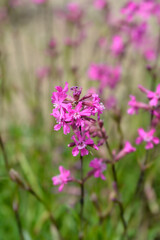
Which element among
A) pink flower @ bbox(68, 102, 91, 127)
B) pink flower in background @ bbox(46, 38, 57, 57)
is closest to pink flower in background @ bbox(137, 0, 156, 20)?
pink flower in background @ bbox(46, 38, 57, 57)

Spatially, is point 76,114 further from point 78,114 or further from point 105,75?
point 105,75

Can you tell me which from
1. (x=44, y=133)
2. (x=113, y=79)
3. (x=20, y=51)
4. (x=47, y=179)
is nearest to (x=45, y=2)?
(x=113, y=79)

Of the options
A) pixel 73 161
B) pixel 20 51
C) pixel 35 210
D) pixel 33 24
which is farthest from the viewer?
pixel 33 24

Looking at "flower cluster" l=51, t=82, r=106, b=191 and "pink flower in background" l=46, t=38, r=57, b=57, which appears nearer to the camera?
"flower cluster" l=51, t=82, r=106, b=191

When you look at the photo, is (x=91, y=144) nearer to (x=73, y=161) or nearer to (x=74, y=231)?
(x=74, y=231)

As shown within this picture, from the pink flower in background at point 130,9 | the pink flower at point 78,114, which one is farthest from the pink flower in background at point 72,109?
the pink flower in background at point 130,9

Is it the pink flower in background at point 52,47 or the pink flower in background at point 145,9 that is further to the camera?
the pink flower in background at point 52,47

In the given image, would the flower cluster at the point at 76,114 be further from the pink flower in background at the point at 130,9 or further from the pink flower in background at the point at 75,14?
the pink flower in background at the point at 75,14

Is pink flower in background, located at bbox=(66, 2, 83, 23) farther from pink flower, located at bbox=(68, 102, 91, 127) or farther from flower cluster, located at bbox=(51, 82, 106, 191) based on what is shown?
pink flower, located at bbox=(68, 102, 91, 127)

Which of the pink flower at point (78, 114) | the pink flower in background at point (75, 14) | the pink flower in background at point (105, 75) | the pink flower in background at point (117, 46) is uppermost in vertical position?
the pink flower in background at point (75, 14)

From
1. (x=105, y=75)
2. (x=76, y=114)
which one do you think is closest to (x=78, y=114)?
(x=76, y=114)

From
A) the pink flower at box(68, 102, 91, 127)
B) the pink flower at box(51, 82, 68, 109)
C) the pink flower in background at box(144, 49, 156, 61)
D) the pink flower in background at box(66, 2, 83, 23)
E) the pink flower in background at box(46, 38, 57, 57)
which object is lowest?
the pink flower at box(68, 102, 91, 127)
